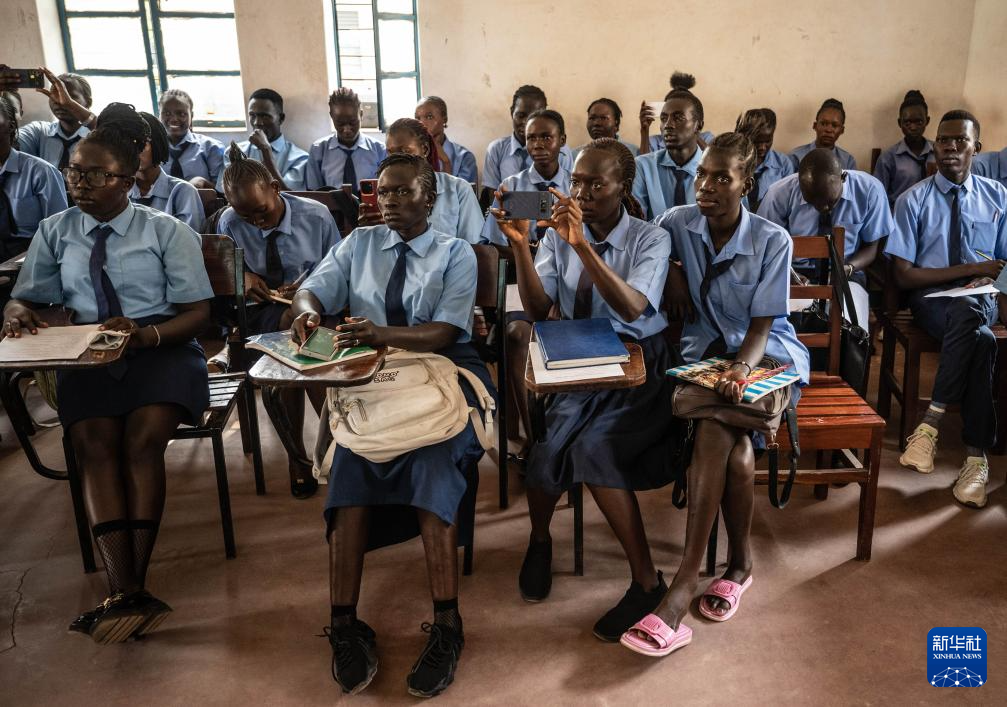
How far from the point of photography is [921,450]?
3.19 meters

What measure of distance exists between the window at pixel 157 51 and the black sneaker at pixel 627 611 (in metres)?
5.44

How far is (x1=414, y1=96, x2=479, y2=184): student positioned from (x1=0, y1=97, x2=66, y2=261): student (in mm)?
2189

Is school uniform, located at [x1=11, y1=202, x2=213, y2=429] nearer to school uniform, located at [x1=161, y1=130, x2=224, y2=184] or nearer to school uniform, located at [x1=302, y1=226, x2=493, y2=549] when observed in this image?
school uniform, located at [x1=302, y1=226, x2=493, y2=549]

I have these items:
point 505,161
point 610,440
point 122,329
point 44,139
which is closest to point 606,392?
point 610,440

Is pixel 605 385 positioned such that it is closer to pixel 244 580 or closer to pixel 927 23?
pixel 244 580

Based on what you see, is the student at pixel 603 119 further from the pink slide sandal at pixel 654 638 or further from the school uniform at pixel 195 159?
the pink slide sandal at pixel 654 638

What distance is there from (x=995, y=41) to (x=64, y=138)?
256 inches

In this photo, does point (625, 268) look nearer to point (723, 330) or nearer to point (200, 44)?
point (723, 330)

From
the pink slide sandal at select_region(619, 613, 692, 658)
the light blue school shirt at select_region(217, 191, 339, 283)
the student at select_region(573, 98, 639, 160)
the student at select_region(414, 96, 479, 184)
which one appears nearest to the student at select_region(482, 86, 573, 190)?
the student at select_region(414, 96, 479, 184)

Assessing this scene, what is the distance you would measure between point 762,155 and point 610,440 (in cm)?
364

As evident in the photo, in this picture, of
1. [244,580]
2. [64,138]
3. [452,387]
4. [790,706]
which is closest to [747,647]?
[790,706]

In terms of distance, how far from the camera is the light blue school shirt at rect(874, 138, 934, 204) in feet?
18.9

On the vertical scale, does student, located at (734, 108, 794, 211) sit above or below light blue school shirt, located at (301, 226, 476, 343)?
above

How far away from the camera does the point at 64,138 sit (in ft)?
16.9
